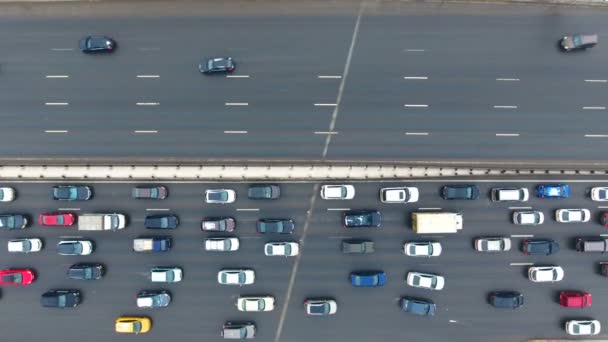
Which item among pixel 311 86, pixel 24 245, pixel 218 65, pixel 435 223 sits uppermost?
pixel 218 65

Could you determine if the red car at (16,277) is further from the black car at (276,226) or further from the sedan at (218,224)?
the black car at (276,226)

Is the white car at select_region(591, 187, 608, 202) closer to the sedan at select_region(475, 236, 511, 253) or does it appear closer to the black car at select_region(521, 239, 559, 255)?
the black car at select_region(521, 239, 559, 255)

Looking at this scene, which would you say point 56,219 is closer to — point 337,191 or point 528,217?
point 337,191

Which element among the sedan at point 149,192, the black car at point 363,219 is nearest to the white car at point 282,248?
the black car at point 363,219

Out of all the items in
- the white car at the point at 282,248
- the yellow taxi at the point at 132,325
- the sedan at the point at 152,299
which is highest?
the white car at the point at 282,248

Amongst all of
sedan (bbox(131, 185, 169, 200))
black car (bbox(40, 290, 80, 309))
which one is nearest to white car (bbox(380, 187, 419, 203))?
sedan (bbox(131, 185, 169, 200))

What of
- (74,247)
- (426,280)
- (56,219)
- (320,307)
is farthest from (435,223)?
(56,219)
